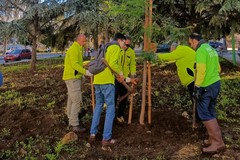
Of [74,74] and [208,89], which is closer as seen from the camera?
[208,89]

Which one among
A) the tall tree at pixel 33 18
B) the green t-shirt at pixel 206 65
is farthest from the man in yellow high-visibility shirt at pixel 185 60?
the tall tree at pixel 33 18

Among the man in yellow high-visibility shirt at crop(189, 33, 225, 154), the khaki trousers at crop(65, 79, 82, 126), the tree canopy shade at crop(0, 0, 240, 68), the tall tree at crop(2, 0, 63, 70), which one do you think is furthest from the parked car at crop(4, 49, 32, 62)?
the man in yellow high-visibility shirt at crop(189, 33, 225, 154)

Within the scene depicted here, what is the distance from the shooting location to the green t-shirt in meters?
4.71

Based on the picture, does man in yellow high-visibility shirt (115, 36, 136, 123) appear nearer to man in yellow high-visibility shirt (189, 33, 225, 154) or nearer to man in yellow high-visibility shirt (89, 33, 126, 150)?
man in yellow high-visibility shirt (89, 33, 126, 150)

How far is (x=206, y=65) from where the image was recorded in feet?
15.7

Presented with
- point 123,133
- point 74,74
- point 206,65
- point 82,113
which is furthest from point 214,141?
point 82,113

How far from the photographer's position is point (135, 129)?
575cm

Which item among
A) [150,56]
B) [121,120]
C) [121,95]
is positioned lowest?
[121,120]

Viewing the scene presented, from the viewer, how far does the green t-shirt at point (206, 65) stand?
471cm

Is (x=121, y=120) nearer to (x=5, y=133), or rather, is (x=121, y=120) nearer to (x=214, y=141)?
(x=214, y=141)

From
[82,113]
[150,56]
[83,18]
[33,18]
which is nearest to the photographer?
[150,56]

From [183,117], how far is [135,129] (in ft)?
4.12

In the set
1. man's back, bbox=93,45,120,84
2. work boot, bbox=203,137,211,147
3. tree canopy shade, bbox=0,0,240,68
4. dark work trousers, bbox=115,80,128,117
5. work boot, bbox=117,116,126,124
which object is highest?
tree canopy shade, bbox=0,0,240,68

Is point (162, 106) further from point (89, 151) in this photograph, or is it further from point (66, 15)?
point (66, 15)
